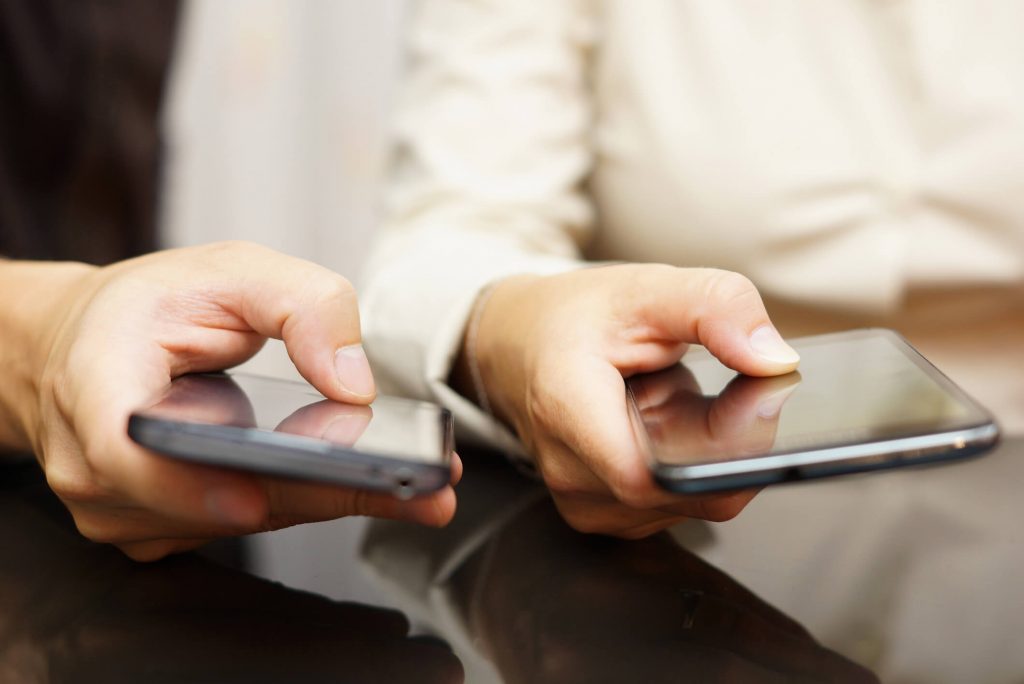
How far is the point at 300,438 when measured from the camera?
0.78 ft

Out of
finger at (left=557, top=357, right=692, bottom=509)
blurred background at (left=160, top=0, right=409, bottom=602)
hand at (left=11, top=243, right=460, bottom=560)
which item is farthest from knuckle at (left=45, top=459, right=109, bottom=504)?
blurred background at (left=160, top=0, right=409, bottom=602)

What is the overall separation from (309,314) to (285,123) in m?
1.04

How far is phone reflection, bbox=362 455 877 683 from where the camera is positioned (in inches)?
10.4

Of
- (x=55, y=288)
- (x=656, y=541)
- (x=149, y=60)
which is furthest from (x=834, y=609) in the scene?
(x=149, y=60)

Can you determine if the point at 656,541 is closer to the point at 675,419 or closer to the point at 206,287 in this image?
the point at 675,419

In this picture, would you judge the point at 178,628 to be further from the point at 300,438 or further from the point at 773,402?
the point at 773,402

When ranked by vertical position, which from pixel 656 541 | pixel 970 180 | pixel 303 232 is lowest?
pixel 303 232

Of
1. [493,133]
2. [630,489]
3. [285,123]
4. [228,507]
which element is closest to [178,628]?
[228,507]

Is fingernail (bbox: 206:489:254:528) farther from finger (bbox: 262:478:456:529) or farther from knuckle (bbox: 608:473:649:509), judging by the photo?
knuckle (bbox: 608:473:649:509)

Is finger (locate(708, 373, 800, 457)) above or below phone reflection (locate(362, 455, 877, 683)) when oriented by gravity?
above

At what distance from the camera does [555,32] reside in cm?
65

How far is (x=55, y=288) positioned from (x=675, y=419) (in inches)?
10.6

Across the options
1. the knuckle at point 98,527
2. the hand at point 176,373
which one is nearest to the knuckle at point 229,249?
the hand at point 176,373

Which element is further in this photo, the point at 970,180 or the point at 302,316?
the point at 970,180
